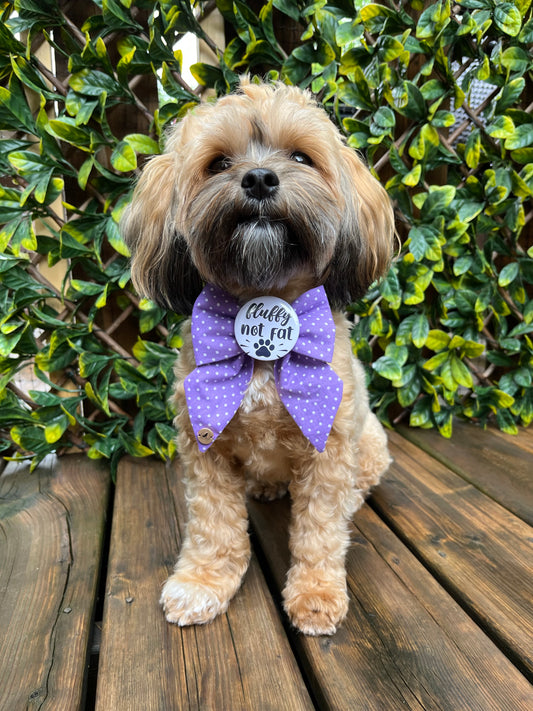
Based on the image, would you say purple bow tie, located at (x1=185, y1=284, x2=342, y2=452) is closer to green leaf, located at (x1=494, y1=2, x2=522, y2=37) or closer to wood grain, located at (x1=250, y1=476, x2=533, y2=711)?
wood grain, located at (x1=250, y1=476, x2=533, y2=711)

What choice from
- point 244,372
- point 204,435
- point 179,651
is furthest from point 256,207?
point 179,651

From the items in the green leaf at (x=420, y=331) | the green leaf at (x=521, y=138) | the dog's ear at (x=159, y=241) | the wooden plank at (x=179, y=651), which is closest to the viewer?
the wooden plank at (x=179, y=651)

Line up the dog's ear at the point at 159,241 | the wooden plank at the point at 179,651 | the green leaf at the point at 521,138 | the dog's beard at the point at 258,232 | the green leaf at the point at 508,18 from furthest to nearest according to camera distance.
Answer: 1. the green leaf at the point at 521,138
2. the green leaf at the point at 508,18
3. the dog's ear at the point at 159,241
4. the dog's beard at the point at 258,232
5. the wooden plank at the point at 179,651

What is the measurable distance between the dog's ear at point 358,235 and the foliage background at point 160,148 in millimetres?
745

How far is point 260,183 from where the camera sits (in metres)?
1.27

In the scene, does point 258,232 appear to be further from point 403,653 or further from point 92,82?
point 92,82

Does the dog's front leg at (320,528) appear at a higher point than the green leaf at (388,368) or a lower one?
lower

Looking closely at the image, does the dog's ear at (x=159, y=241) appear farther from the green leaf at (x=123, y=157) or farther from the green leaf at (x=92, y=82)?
the green leaf at (x=92, y=82)

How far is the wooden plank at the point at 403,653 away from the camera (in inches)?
46.6

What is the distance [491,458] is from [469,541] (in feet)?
2.39

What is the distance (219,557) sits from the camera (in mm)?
1571

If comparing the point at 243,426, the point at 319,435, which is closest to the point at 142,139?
the point at 243,426

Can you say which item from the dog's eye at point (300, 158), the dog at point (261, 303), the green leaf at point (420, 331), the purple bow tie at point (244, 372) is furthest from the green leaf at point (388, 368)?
the dog's eye at point (300, 158)

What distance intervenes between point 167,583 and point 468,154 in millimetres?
2151
